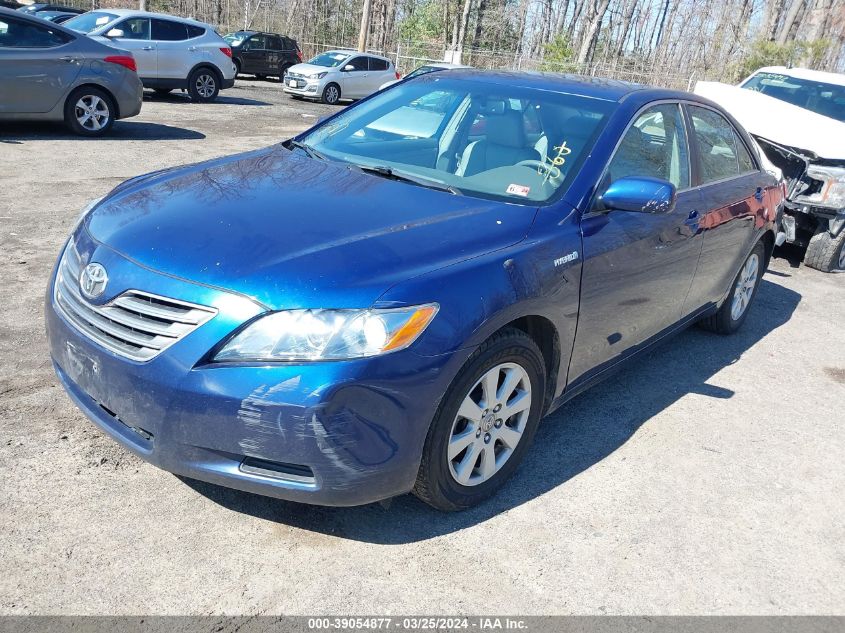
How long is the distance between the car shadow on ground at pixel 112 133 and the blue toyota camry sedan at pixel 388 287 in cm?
721

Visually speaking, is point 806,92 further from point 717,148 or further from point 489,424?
point 489,424

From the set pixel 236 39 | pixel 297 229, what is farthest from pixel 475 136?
pixel 236 39

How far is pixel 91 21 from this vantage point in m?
14.9

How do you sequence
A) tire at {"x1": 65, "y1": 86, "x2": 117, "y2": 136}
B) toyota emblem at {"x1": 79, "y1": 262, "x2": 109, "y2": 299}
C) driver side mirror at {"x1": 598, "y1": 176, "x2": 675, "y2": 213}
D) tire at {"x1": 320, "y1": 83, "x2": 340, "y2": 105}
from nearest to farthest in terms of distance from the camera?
toyota emblem at {"x1": 79, "y1": 262, "x2": 109, "y2": 299} → driver side mirror at {"x1": 598, "y1": 176, "x2": 675, "y2": 213} → tire at {"x1": 65, "y1": 86, "x2": 117, "y2": 136} → tire at {"x1": 320, "y1": 83, "x2": 340, "y2": 105}

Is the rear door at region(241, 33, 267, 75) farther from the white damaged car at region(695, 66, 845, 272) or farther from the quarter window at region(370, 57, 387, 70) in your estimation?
the white damaged car at region(695, 66, 845, 272)

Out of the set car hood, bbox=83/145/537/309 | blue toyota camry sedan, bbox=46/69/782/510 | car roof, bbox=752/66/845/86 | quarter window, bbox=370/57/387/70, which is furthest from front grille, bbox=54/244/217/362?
quarter window, bbox=370/57/387/70

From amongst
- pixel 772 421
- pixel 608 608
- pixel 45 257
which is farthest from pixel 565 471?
pixel 45 257

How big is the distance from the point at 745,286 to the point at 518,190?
2.95 meters

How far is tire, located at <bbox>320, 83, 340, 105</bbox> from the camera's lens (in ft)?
68.2

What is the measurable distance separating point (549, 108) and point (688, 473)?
1940mm

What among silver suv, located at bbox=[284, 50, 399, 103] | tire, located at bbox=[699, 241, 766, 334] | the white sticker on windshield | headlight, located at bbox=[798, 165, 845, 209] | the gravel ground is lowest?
silver suv, located at bbox=[284, 50, 399, 103]

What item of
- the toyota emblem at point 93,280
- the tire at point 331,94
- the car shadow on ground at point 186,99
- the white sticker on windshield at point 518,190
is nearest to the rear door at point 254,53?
the tire at point 331,94

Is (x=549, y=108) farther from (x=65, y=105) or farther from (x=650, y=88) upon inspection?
(x=65, y=105)

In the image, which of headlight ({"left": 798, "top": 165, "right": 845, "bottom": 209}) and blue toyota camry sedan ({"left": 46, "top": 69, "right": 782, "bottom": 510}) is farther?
headlight ({"left": 798, "top": 165, "right": 845, "bottom": 209})
